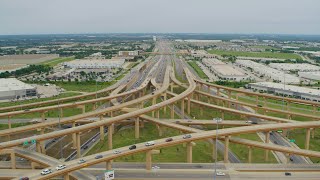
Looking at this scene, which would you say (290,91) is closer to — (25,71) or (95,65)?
(95,65)

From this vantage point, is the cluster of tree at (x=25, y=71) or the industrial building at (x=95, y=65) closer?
the cluster of tree at (x=25, y=71)

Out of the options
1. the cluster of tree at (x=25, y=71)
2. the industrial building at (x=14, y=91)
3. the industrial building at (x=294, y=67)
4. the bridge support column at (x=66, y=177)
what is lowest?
the bridge support column at (x=66, y=177)

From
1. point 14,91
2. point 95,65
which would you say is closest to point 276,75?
point 95,65

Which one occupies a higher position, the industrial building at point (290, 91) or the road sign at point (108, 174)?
the industrial building at point (290, 91)

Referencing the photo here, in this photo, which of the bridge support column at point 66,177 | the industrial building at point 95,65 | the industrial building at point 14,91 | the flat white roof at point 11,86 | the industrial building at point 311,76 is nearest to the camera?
the bridge support column at point 66,177

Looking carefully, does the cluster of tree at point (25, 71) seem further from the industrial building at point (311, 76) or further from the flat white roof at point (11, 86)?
the industrial building at point (311, 76)

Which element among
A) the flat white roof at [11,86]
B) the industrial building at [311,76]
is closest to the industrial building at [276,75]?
the industrial building at [311,76]

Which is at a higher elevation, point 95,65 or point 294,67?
point 95,65

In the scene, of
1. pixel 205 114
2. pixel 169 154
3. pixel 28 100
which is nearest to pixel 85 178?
pixel 169 154
